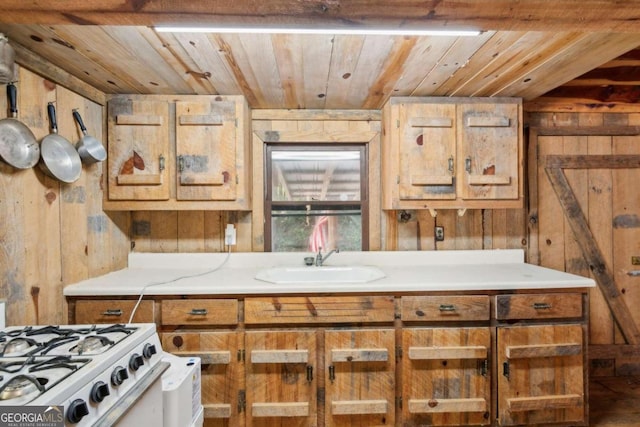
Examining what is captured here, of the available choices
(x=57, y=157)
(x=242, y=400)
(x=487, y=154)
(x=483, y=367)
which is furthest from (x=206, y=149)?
(x=483, y=367)

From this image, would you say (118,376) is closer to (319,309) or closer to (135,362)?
(135,362)

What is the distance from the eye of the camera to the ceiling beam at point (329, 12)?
0.89m

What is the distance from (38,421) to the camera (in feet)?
2.16

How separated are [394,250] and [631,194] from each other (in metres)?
1.83

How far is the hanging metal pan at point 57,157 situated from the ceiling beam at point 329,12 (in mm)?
714

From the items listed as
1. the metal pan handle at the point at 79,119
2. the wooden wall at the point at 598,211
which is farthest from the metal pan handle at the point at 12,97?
the wooden wall at the point at 598,211

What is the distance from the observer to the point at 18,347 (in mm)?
980

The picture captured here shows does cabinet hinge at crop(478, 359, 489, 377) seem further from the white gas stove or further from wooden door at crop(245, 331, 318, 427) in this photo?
the white gas stove

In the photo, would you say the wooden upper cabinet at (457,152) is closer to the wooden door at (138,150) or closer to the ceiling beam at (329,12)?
the ceiling beam at (329,12)

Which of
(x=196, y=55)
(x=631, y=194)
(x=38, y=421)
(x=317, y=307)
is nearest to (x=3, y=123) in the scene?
(x=196, y=55)

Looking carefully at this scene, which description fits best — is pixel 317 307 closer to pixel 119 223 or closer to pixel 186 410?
pixel 186 410

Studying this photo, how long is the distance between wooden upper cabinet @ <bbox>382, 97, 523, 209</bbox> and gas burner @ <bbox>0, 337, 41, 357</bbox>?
6.10 feet

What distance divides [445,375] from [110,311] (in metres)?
1.83

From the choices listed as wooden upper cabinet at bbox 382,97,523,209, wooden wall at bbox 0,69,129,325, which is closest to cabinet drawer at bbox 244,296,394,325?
wooden upper cabinet at bbox 382,97,523,209
